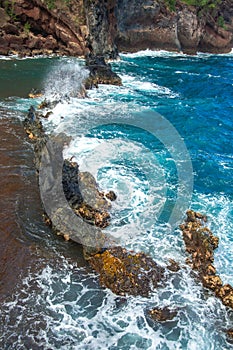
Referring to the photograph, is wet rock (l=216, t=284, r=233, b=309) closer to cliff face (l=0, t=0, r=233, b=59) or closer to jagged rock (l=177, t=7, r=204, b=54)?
cliff face (l=0, t=0, r=233, b=59)

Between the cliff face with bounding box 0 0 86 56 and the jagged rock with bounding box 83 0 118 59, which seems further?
the jagged rock with bounding box 83 0 118 59

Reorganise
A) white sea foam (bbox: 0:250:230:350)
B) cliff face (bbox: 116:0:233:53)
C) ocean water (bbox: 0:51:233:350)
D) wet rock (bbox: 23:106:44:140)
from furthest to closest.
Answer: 1. cliff face (bbox: 116:0:233:53)
2. wet rock (bbox: 23:106:44:140)
3. ocean water (bbox: 0:51:233:350)
4. white sea foam (bbox: 0:250:230:350)

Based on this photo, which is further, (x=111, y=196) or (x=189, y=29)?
(x=189, y=29)

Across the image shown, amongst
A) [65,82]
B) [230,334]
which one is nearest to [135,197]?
[230,334]

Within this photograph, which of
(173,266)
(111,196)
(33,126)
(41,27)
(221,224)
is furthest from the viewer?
(41,27)

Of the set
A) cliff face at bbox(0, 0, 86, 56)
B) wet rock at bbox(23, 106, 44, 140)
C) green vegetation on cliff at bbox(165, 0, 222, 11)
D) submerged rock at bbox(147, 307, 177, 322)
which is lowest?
submerged rock at bbox(147, 307, 177, 322)

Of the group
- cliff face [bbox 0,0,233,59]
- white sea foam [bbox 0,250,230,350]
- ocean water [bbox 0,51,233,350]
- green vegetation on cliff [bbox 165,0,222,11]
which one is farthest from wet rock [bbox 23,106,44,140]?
green vegetation on cliff [bbox 165,0,222,11]

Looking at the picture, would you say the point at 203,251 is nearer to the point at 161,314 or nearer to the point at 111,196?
the point at 161,314
